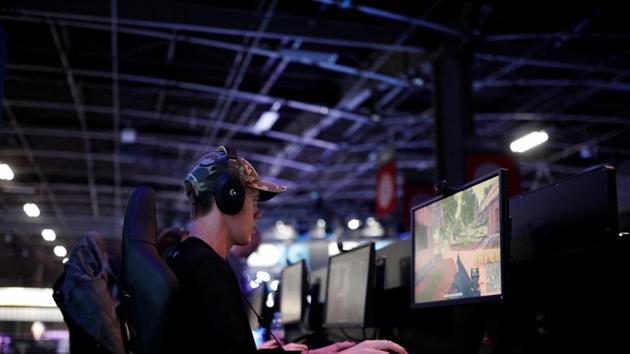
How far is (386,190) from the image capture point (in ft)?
39.0

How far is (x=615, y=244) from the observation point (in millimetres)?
2121

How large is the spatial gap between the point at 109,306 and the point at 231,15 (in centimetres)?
599

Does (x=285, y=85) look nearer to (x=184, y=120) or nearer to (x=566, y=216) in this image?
(x=184, y=120)

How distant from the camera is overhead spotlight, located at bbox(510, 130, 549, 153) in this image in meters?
2.83

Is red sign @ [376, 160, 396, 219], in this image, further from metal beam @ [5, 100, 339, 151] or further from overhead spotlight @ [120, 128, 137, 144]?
overhead spotlight @ [120, 128, 137, 144]

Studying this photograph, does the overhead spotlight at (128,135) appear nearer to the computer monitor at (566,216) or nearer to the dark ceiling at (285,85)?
the dark ceiling at (285,85)

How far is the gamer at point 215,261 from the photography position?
1908 mm

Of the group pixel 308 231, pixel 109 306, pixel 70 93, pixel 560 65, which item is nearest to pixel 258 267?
pixel 308 231

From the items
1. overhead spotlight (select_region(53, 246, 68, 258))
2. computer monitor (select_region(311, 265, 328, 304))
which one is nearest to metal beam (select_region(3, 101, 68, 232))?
overhead spotlight (select_region(53, 246, 68, 258))

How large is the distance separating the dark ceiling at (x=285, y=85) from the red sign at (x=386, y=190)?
3.61 ft

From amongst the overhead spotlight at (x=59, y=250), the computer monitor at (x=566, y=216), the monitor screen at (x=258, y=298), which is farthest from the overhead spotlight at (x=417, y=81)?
the computer monitor at (x=566, y=216)

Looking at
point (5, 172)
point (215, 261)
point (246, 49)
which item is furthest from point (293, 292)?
point (246, 49)

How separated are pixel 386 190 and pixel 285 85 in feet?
8.06

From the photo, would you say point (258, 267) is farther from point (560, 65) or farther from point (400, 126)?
point (560, 65)
